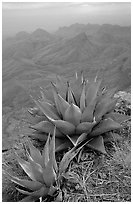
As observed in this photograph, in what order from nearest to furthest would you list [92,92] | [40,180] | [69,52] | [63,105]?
[40,180]
[63,105]
[92,92]
[69,52]

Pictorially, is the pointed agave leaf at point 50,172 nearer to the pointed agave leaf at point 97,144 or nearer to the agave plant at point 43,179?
the agave plant at point 43,179

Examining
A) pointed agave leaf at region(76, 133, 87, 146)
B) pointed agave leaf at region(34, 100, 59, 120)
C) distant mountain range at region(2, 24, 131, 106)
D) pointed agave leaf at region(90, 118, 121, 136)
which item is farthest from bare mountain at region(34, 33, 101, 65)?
pointed agave leaf at region(76, 133, 87, 146)

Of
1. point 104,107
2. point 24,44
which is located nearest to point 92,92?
point 104,107

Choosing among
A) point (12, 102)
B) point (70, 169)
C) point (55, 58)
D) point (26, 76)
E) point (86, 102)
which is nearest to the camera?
point (70, 169)

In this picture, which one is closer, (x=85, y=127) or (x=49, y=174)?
(x=49, y=174)

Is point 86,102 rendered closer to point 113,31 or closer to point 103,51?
point 103,51

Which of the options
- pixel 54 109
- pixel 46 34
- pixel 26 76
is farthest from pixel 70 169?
pixel 46 34

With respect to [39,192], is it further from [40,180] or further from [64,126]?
[64,126]

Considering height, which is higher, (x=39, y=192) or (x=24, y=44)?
(x=24, y=44)
